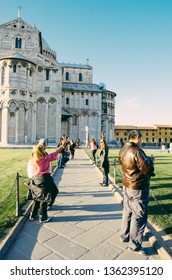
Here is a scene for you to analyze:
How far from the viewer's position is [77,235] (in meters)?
3.57

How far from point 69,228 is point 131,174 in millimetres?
1796

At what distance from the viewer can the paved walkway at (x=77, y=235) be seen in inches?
116

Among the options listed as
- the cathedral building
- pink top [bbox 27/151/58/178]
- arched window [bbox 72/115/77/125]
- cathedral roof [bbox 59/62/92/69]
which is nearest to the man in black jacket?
Answer: pink top [bbox 27/151/58/178]

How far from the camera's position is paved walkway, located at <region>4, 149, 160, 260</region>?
2.95 m

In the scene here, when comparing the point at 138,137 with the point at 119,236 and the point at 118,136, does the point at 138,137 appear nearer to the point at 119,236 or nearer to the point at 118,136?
the point at 119,236

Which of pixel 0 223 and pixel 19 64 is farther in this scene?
pixel 19 64

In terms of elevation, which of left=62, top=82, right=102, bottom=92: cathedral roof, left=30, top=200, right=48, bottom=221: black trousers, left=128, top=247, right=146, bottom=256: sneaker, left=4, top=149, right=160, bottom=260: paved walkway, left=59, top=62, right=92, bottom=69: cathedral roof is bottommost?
left=4, top=149, right=160, bottom=260: paved walkway

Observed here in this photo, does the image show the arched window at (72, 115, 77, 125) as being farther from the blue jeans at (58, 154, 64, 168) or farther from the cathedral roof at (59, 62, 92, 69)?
the blue jeans at (58, 154, 64, 168)

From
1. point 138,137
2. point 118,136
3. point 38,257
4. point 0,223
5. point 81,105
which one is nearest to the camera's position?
point 38,257

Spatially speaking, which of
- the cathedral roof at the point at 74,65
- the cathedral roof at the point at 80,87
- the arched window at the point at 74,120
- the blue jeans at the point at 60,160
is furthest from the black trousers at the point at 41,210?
the cathedral roof at the point at 74,65

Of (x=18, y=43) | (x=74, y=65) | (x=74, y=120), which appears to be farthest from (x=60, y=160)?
(x=74, y=65)

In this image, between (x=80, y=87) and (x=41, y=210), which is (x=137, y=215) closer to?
(x=41, y=210)

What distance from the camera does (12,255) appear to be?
2916 mm

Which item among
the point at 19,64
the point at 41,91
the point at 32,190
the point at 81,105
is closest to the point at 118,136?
the point at 81,105
